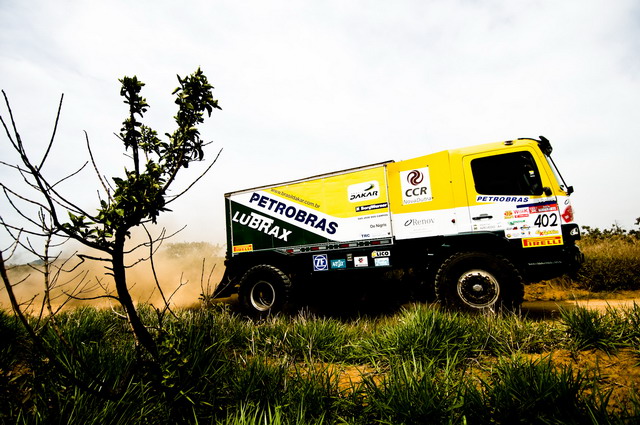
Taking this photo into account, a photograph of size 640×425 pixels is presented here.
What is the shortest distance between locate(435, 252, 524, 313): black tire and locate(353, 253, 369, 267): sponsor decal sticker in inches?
57.8

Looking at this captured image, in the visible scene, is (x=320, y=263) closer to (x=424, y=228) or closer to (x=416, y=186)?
(x=424, y=228)

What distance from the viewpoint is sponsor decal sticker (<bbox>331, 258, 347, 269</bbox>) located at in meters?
6.85

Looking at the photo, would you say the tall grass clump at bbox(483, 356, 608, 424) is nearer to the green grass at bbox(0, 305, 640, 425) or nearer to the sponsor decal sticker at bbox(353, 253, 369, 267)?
the green grass at bbox(0, 305, 640, 425)

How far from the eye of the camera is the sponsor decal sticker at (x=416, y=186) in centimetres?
627

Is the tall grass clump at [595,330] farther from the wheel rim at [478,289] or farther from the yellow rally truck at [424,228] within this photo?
the wheel rim at [478,289]

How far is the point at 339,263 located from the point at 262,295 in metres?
2.13

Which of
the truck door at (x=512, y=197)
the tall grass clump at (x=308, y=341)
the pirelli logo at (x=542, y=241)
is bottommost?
the tall grass clump at (x=308, y=341)

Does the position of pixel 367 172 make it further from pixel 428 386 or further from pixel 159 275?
pixel 159 275

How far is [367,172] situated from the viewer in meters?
6.76

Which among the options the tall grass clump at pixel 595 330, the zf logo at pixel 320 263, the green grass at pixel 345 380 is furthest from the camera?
the zf logo at pixel 320 263

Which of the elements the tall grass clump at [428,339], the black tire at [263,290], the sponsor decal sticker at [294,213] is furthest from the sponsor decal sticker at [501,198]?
the black tire at [263,290]

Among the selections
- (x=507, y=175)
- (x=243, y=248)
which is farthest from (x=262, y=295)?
(x=507, y=175)

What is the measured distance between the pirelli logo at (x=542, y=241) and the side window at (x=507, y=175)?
0.79 m

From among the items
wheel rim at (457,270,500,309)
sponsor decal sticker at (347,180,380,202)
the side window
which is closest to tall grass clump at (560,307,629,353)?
wheel rim at (457,270,500,309)
